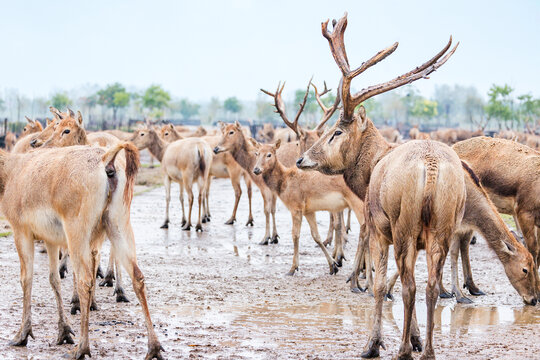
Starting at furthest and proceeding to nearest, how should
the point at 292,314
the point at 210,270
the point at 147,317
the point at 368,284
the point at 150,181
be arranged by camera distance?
the point at 150,181 < the point at 210,270 < the point at 368,284 < the point at 292,314 < the point at 147,317

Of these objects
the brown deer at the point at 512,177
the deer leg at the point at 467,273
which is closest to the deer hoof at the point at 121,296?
the deer leg at the point at 467,273

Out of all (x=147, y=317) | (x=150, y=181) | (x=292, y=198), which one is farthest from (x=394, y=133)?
(x=147, y=317)

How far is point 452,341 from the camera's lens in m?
6.57

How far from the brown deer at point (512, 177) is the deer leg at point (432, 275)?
4.13m

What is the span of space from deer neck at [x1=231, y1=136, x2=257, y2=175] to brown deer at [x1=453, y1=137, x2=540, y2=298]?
5.25 m

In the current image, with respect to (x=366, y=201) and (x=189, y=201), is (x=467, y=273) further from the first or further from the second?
(x=189, y=201)

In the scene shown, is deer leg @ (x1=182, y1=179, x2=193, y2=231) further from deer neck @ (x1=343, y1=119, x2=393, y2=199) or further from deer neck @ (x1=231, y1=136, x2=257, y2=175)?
deer neck @ (x1=343, y1=119, x2=393, y2=199)

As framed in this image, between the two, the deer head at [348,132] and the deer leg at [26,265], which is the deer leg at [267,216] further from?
the deer leg at [26,265]

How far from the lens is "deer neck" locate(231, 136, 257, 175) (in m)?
14.4

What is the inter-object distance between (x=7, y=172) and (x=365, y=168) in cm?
396

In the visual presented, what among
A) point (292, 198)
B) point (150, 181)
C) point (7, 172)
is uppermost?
point (7, 172)

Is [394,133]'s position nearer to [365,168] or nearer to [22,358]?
[365,168]

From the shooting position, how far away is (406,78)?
25.0 feet

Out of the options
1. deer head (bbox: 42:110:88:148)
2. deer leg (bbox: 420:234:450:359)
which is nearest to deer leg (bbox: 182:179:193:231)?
deer head (bbox: 42:110:88:148)
